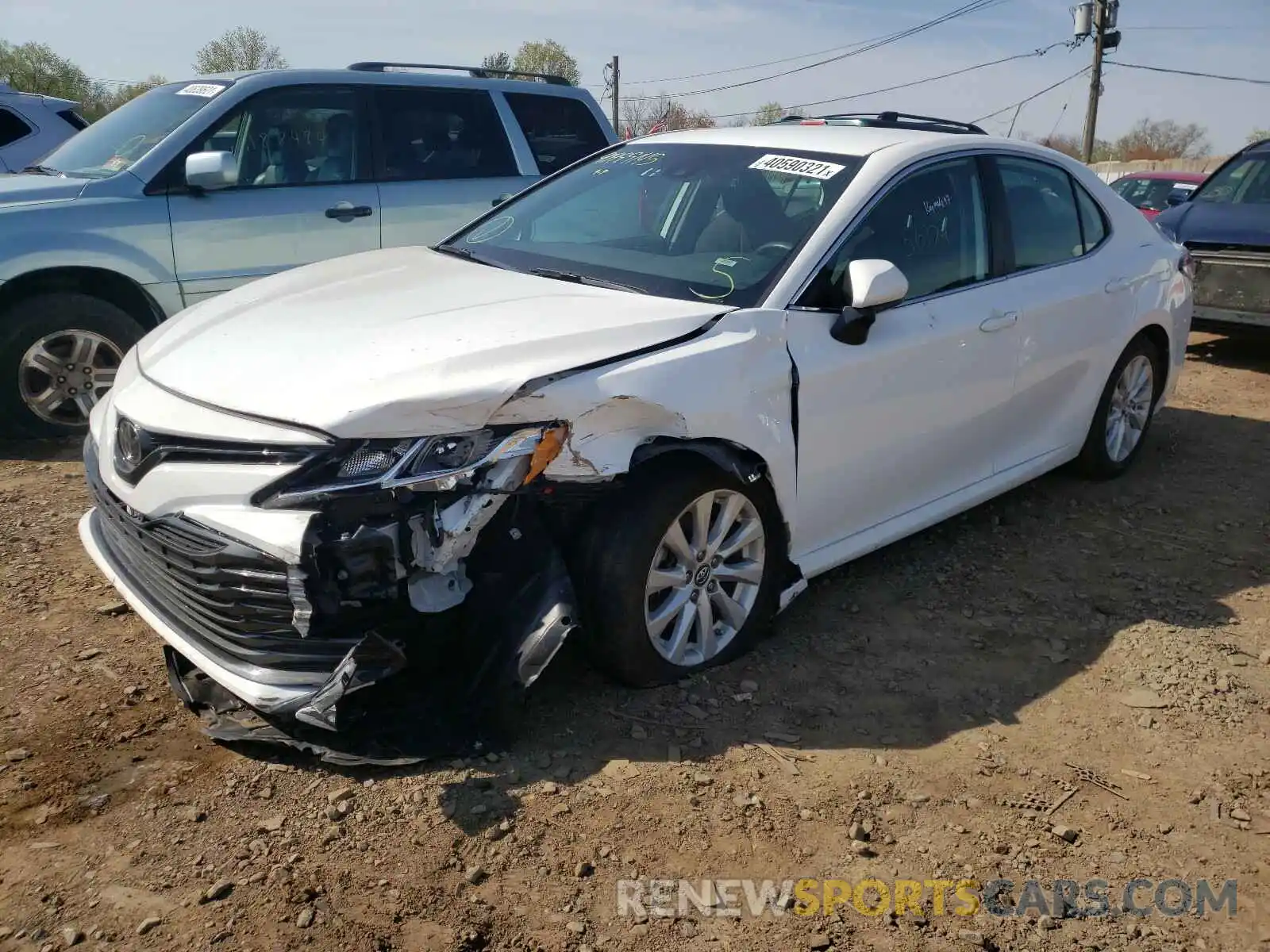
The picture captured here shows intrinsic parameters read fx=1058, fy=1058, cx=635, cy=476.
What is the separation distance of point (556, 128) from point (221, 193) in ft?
7.68

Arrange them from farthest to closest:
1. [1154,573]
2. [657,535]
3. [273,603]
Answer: [1154,573]
[657,535]
[273,603]

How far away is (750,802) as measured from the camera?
286cm

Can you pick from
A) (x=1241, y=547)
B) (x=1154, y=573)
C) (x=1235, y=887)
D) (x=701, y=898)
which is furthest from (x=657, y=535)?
(x=1241, y=547)

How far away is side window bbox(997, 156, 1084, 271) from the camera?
4.45 meters

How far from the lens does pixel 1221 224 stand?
8547 millimetres

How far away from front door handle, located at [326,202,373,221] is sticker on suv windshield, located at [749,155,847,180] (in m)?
3.04

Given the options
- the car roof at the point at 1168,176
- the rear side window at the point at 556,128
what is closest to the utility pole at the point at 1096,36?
the car roof at the point at 1168,176

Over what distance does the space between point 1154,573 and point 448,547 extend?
322 cm

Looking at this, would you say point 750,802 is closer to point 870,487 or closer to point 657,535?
point 657,535

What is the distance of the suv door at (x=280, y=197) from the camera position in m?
5.82

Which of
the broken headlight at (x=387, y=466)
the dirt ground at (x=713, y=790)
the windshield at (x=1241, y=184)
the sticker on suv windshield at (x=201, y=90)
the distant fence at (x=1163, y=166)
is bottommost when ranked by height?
the distant fence at (x=1163, y=166)

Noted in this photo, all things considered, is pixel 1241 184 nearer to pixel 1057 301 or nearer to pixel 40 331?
pixel 1057 301

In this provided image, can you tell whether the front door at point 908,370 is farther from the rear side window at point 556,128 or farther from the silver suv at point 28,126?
the silver suv at point 28,126

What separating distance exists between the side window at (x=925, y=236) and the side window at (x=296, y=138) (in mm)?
3657
